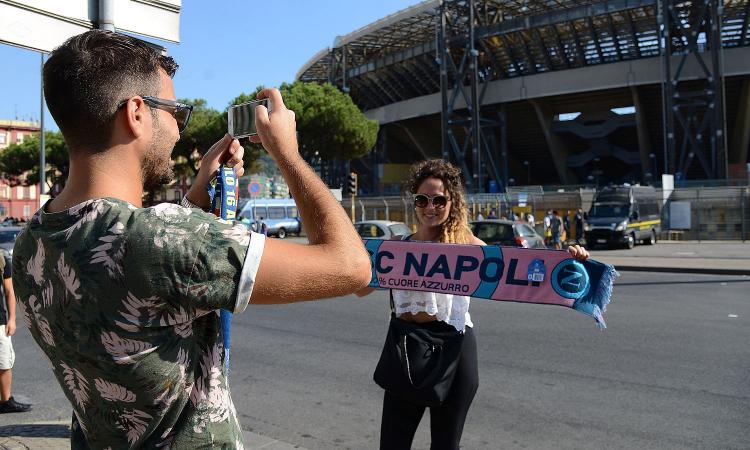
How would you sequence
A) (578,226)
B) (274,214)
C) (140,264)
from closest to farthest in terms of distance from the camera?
(140,264) < (578,226) < (274,214)

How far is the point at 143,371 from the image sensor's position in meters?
1.26

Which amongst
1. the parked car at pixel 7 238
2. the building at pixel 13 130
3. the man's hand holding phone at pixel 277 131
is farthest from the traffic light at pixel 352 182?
the building at pixel 13 130

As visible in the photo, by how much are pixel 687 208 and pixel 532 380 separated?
26046mm

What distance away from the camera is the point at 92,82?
4.24ft

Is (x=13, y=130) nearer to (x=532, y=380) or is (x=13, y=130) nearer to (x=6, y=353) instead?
(x=6, y=353)

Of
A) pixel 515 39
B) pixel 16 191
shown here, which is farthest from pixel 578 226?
pixel 16 191

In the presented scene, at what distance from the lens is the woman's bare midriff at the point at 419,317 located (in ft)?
9.74

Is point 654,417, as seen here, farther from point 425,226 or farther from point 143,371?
point 143,371

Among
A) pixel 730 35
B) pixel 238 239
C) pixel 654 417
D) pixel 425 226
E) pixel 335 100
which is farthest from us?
pixel 335 100

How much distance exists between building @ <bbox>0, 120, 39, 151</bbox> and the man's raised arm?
263 feet

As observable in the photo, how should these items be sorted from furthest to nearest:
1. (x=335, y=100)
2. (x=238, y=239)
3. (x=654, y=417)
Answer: (x=335, y=100) < (x=654, y=417) < (x=238, y=239)

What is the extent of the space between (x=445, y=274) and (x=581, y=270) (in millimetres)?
674

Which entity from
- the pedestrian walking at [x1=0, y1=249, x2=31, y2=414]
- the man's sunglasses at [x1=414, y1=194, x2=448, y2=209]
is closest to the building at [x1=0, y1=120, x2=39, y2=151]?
the pedestrian walking at [x1=0, y1=249, x2=31, y2=414]

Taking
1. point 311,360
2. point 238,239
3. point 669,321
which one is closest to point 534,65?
point 669,321
